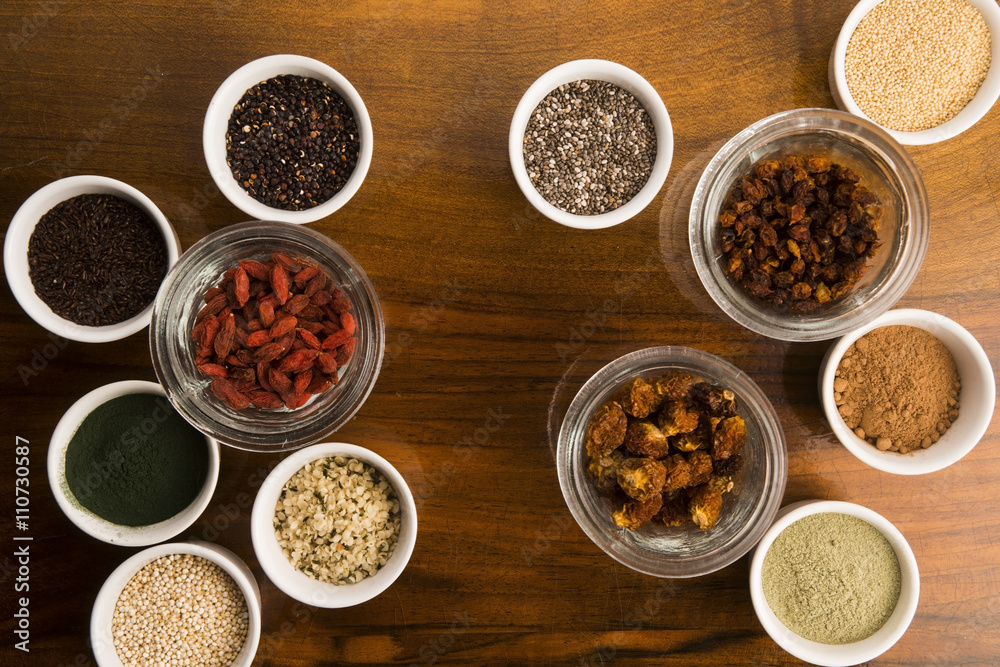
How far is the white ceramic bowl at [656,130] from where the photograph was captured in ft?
4.69

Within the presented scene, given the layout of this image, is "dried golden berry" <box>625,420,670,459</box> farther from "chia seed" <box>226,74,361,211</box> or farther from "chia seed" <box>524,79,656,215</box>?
"chia seed" <box>226,74,361,211</box>

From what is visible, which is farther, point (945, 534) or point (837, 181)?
point (945, 534)

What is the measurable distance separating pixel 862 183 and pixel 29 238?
6.45 feet

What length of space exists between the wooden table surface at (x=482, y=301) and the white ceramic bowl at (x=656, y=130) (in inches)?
4.6

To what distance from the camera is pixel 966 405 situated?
152cm

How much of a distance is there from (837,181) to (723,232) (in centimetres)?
29

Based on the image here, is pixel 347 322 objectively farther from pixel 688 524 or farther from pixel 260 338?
pixel 688 524

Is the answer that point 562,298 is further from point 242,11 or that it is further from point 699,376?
point 242,11

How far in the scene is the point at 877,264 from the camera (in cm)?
150

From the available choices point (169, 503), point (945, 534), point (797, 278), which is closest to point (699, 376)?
point (797, 278)

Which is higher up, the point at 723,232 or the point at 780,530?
the point at 723,232

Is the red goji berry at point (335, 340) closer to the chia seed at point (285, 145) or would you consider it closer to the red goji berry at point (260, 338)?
the red goji berry at point (260, 338)

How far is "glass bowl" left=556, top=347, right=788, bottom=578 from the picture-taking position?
1.42 meters

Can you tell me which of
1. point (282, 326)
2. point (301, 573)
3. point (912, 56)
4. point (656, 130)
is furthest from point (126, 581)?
point (912, 56)
